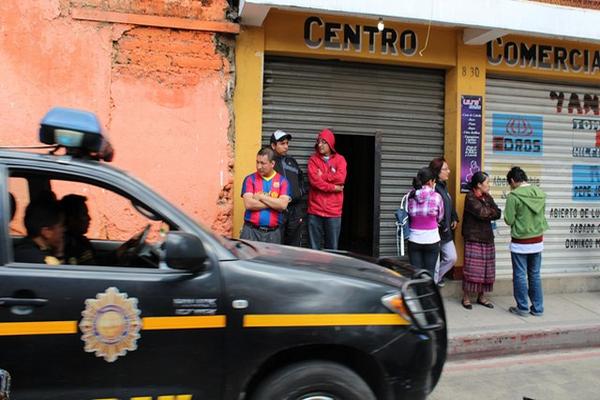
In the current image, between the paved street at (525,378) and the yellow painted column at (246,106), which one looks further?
the yellow painted column at (246,106)

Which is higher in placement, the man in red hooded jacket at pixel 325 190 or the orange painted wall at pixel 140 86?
the orange painted wall at pixel 140 86

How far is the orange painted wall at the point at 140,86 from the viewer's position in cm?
586

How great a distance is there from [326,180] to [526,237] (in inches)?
103

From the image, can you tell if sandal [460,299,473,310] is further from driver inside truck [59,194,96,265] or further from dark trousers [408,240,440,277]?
driver inside truck [59,194,96,265]

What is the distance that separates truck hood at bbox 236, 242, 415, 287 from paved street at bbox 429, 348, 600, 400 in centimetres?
160

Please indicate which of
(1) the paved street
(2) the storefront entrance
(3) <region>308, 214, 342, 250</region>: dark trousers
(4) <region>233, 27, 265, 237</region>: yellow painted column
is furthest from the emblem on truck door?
(2) the storefront entrance

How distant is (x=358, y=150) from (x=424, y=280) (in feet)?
17.4

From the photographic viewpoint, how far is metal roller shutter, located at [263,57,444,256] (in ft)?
23.0

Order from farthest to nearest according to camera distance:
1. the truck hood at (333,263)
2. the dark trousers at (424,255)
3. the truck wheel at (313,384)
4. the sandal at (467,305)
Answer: the sandal at (467,305) → the dark trousers at (424,255) → the truck hood at (333,263) → the truck wheel at (313,384)

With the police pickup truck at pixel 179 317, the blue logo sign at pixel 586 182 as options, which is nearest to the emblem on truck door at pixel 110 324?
the police pickup truck at pixel 179 317

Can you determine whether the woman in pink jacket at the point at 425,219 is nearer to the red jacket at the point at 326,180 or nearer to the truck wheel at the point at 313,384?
the red jacket at the point at 326,180

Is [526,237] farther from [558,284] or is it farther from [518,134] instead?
[518,134]

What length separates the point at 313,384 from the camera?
8.84ft

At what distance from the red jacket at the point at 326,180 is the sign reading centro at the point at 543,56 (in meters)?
2.95
